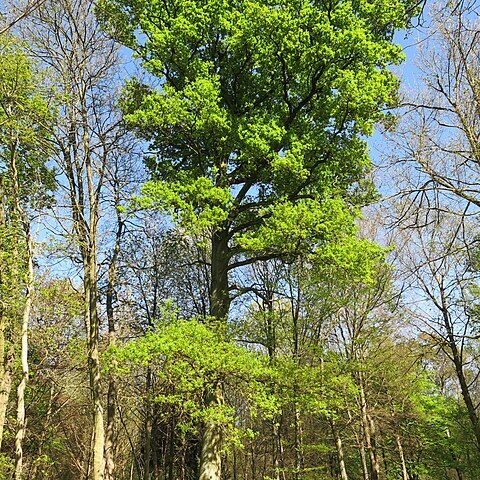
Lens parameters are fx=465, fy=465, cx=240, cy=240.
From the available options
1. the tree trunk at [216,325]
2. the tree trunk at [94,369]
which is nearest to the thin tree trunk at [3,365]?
the tree trunk at [94,369]

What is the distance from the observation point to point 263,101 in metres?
10.1

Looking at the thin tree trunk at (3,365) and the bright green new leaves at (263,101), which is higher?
the bright green new leaves at (263,101)

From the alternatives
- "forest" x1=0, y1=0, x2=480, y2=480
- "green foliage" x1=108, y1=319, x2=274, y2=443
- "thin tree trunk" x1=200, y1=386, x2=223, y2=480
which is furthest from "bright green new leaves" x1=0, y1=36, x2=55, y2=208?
"thin tree trunk" x1=200, y1=386, x2=223, y2=480

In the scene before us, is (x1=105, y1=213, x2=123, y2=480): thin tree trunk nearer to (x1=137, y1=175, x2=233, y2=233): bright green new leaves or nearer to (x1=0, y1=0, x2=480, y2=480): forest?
(x1=0, y1=0, x2=480, y2=480): forest

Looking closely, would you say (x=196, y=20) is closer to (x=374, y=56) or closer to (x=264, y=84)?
(x=264, y=84)

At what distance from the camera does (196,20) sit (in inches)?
359

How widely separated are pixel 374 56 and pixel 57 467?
19.0 m

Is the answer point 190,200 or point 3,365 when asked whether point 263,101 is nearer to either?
point 190,200

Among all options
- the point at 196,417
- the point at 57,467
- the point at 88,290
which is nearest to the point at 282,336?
the point at 196,417

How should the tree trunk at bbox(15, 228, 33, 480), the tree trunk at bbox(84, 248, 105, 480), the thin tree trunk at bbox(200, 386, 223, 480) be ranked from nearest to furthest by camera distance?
the thin tree trunk at bbox(200, 386, 223, 480) → the tree trunk at bbox(84, 248, 105, 480) → the tree trunk at bbox(15, 228, 33, 480)

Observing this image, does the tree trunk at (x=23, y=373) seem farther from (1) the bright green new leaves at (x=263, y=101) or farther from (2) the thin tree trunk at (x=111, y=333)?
(1) the bright green new leaves at (x=263, y=101)

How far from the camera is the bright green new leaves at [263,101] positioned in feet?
28.1

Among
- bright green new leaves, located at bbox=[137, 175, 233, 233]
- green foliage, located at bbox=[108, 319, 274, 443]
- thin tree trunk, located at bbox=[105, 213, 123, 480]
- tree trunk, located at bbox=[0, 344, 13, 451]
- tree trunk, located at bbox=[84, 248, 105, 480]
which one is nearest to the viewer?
green foliage, located at bbox=[108, 319, 274, 443]

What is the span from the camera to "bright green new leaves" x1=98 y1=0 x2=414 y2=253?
8555 mm
